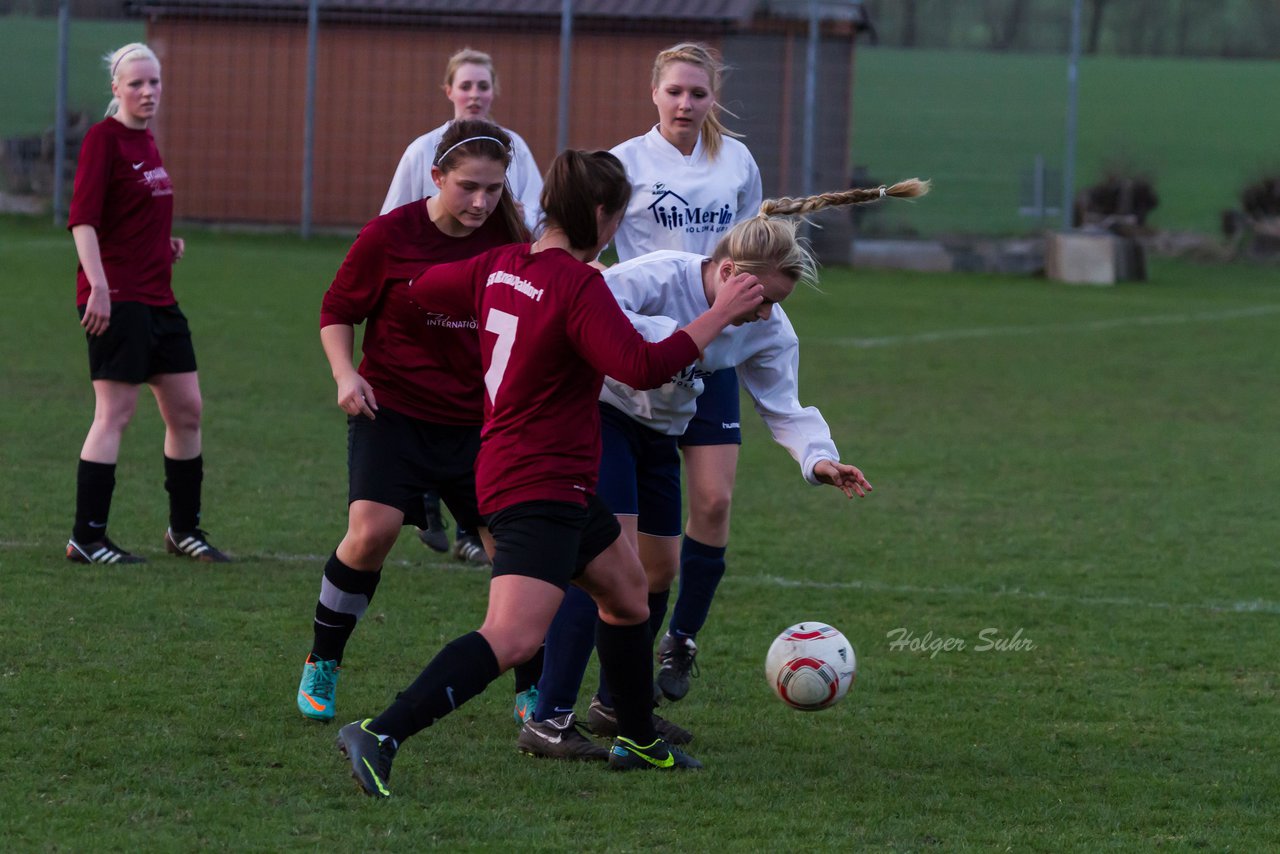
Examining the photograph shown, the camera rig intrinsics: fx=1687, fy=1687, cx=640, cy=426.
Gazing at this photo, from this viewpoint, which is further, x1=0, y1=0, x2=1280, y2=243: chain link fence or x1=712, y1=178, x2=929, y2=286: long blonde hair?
x1=0, y1=0, x2=1280, y2=243: chain link fence

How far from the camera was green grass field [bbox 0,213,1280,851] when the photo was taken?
373 cm

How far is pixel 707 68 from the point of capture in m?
5.02

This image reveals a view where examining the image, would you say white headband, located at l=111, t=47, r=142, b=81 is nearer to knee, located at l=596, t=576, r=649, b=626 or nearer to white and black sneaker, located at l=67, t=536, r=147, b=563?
white and black sneaker, located at l=67, t=536, r=147, b=563

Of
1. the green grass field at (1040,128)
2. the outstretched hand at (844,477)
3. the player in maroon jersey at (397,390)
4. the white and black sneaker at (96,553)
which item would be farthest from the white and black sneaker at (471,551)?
the green grass field at (1040,128)

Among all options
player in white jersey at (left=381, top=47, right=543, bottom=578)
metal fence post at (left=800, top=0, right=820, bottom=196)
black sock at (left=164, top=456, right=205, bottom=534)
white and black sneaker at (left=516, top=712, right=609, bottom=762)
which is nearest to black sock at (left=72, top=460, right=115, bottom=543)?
black sock at (left=164, top=456, right=205, bottom=534)

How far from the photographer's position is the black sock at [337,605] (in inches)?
176

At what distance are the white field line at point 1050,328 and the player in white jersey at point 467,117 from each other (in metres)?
7.86

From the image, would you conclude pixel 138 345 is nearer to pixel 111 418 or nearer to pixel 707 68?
pixel 111 418

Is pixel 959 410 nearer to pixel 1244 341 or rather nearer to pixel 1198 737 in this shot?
pixel 1244 341

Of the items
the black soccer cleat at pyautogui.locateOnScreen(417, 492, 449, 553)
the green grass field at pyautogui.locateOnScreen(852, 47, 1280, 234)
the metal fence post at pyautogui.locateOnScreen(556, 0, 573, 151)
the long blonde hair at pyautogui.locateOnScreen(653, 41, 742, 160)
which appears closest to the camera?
the long blonde hair at pyautogui.locateOnScreen(653, 41, 742, 160)

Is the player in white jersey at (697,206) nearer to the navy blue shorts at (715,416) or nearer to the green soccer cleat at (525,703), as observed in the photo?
the navy blue shorts at (715,416)

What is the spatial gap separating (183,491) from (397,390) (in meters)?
2.08

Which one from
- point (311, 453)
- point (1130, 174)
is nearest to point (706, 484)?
point (311, 453)

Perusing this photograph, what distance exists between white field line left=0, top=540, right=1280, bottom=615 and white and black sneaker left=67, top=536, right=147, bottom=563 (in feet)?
1.03
